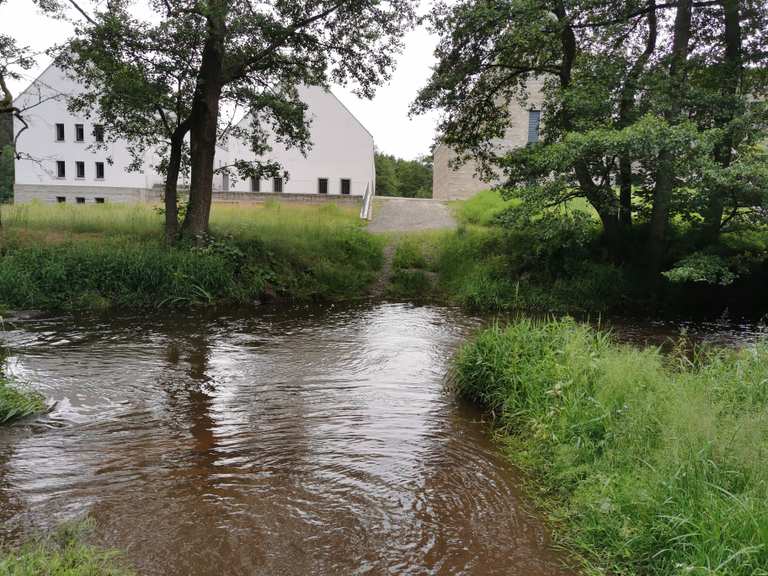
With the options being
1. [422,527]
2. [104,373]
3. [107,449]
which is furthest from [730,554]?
[104,373]

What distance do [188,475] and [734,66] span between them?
14.6 metres

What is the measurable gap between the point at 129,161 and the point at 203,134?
3177 cm

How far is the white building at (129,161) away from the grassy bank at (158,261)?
2043 centimetres

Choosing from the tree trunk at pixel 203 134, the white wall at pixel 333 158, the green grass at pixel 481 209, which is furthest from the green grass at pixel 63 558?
the white wall at pixel 333 158

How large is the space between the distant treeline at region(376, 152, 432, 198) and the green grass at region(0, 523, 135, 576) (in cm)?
7142

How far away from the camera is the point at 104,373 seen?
321 inches

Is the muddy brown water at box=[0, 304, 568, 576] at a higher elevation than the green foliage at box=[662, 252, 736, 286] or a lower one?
lower

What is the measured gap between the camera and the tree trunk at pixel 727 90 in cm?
1271

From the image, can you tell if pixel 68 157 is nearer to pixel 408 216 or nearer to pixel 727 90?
pixel 408 216

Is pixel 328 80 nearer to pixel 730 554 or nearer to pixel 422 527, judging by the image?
pixel 422 527

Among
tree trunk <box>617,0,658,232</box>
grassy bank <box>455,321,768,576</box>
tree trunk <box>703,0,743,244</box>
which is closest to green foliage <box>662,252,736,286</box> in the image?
tree trunk <box>703,0,743,244</box>

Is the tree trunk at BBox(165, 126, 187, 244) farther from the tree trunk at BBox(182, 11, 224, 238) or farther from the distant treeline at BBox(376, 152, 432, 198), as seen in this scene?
the distant treeline at BBox(376, 152, 432, 198)

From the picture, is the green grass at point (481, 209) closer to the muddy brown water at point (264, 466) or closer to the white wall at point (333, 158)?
the white wall at point (333, 158)

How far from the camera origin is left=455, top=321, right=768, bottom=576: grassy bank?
363 cm
